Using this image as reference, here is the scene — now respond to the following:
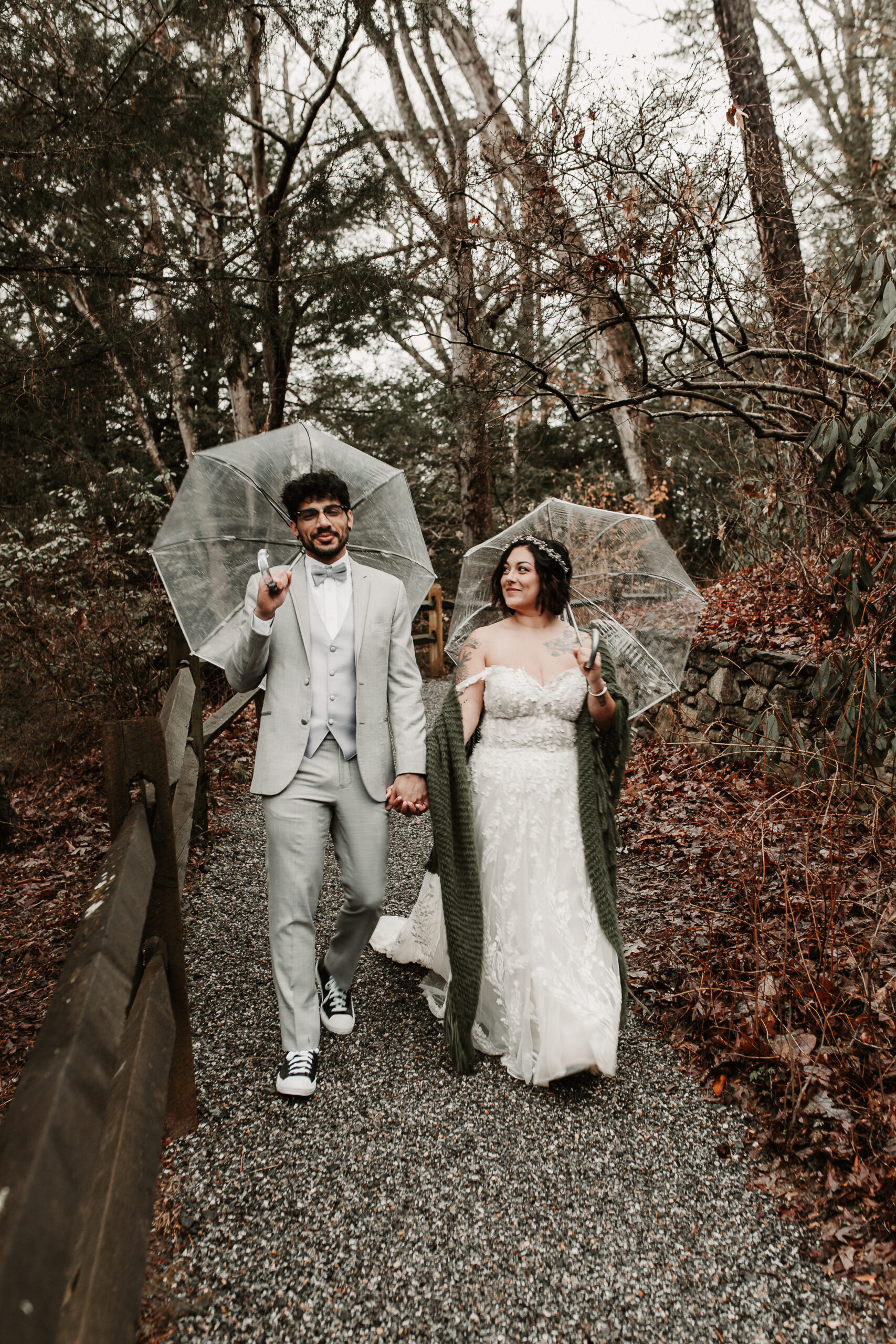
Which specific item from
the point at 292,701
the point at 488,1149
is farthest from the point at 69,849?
the point at 488,1149

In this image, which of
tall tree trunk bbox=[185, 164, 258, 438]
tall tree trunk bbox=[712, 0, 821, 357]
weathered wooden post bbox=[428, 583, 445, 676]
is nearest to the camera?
tall tree trunk bbox=[712, 0, 821, 357]

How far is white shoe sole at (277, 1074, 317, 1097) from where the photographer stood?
2828 millimetres

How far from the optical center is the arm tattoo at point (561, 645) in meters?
3.44

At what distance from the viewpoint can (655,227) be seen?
4406 millimetres

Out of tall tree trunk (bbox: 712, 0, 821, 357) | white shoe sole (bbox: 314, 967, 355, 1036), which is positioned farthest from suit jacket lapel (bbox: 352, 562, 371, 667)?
tall tree trunk (bbox: 712, 0, 821, 357)

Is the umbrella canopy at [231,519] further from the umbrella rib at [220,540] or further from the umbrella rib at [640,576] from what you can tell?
the umbrella rib at [640,576]

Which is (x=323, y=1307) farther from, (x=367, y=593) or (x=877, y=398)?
(x=877, y=398)

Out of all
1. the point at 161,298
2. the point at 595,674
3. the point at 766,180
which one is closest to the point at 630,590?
the point at 595,674

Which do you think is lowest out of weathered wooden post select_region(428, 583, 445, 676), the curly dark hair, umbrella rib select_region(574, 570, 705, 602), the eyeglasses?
weathered wooden post select_region(428, 583, 445, 676)

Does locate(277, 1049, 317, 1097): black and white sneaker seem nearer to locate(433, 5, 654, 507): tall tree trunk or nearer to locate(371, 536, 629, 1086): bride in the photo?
locate(371, 536, 629, 1086): bride

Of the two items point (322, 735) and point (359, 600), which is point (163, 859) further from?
point (359, 600)

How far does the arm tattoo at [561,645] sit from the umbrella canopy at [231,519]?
0.65 m

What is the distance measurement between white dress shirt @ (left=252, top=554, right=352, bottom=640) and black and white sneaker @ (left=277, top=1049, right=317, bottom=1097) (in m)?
1.55

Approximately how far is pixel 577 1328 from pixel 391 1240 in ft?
1.79
